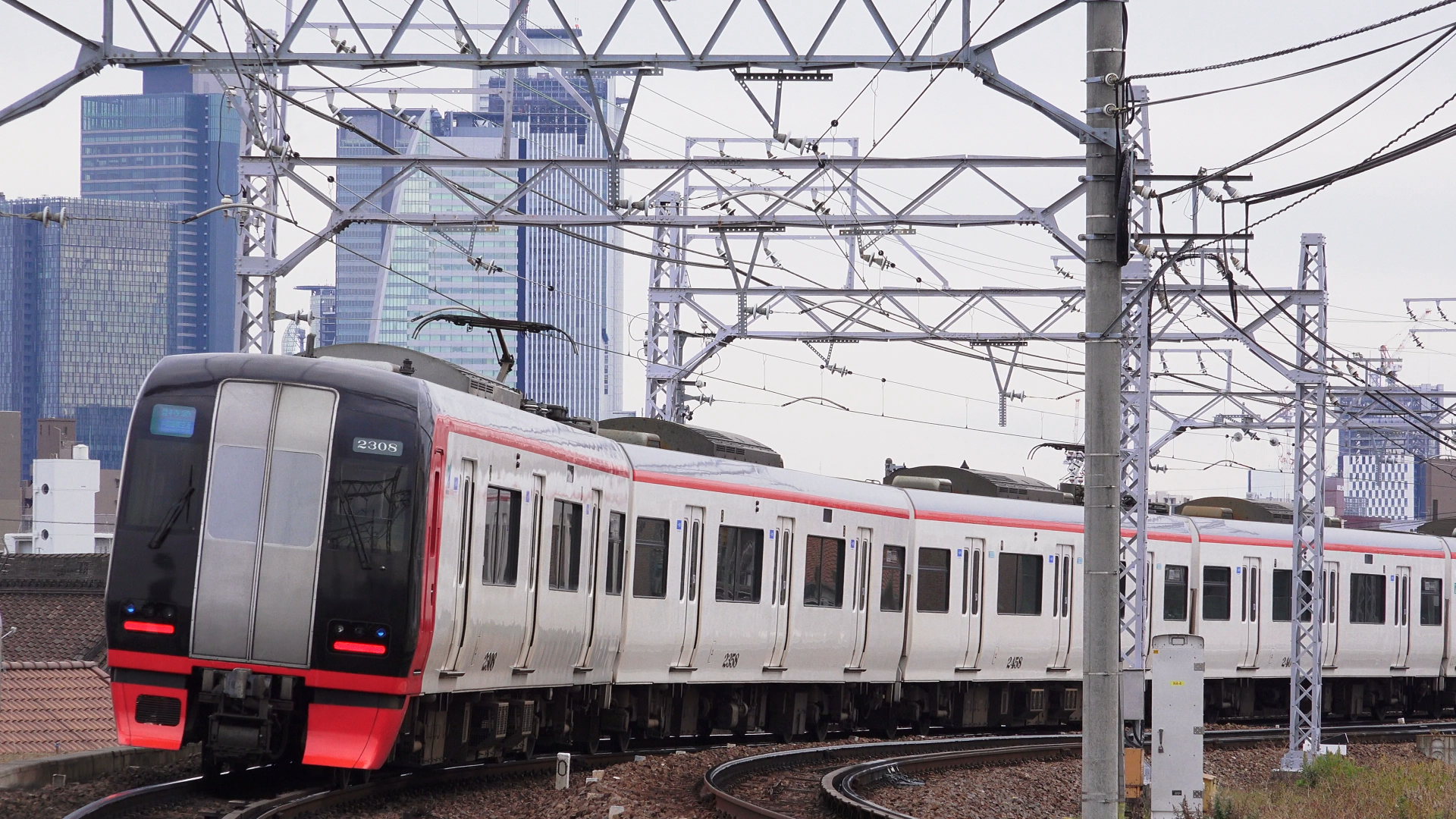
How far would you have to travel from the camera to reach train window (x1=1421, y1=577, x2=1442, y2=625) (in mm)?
30797

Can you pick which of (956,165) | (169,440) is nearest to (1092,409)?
(169,440)

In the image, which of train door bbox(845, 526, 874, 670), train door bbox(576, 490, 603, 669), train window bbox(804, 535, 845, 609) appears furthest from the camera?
train door bbox(845, 526, 874, 670)

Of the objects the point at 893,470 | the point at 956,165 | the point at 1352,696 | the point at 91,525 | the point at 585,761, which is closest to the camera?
the point at 585,761

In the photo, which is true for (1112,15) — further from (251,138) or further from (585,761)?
(251,138)

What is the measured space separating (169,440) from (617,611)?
5.78 metres

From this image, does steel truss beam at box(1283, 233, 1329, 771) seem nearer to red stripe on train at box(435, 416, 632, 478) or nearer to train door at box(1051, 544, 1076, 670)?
train door at box(1051, 544, 1076, 670)

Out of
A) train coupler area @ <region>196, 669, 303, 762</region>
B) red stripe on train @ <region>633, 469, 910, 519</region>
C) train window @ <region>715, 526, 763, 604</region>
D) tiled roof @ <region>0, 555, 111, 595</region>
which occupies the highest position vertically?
red stripe on train @ <region>633, 469, 910, 519</region>

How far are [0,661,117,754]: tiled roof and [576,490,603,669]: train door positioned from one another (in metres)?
4.04

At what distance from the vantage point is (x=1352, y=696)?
1218 inches

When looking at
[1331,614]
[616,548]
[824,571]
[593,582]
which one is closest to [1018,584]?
[824,571]

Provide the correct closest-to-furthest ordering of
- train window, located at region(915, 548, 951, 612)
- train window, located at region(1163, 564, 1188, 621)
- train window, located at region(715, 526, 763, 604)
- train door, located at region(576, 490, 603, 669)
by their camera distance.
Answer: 1. train door, located at region(576, 490, 603, 669)
2. train window, located at region(715, 526, 763, 604)
3. train window, located at region(915, 548, 951, 612)
4. train window, located at region(1163, 564, 1188, 621)

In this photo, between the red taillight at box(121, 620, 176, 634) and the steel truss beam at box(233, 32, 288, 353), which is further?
the steel truss beam at box(233, 32, 288, 353)

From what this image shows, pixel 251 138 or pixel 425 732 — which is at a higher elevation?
pixel 251 138

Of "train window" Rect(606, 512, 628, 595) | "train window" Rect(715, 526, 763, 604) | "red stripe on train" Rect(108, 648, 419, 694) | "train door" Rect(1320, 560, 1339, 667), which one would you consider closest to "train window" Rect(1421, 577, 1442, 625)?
"train door" Rect(1320, 560, 1339, 667)
